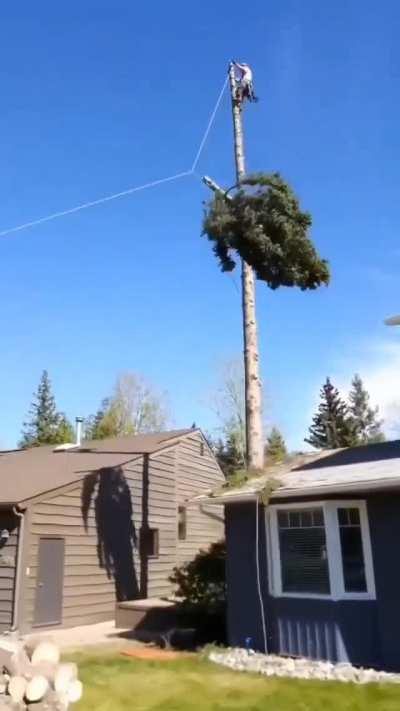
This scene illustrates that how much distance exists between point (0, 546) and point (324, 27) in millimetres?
12060

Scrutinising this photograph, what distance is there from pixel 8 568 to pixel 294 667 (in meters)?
6.95

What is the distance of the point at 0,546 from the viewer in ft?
40.0

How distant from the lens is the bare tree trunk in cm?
1147

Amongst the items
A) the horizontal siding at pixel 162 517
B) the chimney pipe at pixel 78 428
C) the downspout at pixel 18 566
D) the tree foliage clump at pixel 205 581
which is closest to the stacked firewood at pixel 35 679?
the tree foliage clump at pixel 205 581

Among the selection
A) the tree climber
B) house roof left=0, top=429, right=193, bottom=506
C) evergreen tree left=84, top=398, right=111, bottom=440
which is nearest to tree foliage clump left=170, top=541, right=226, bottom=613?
house roof left=0, top=429, right=193, bottom=506

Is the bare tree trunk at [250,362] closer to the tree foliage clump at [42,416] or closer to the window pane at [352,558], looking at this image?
the window pane at [352,558]

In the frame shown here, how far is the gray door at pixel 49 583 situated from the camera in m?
12.2

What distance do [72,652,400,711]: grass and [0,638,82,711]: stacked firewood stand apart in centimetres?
26

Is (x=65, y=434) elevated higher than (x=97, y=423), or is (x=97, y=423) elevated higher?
(x=97, y=423)

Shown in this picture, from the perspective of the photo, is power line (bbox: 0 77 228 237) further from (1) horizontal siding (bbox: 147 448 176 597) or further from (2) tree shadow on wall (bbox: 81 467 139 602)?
(1) horizontal siding (bbox: 147 448 176 597)

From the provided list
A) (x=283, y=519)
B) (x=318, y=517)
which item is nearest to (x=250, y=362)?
(x=283, y=519)

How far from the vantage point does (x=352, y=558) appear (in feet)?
A: 26.0

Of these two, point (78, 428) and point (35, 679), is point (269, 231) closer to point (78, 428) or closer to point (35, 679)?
point (35, 679)

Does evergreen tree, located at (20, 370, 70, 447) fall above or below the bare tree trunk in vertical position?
above
